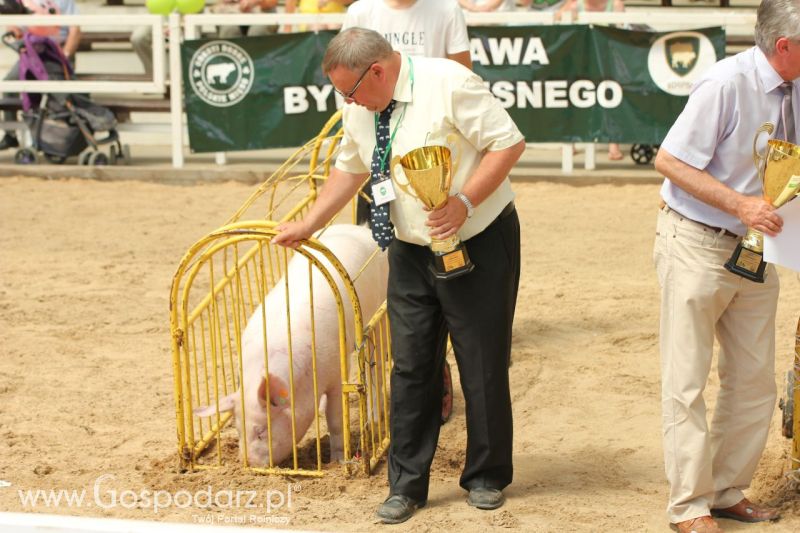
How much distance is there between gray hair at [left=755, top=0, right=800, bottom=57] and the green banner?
6.82 m

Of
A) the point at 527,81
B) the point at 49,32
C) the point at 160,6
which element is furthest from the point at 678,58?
the point at 49,32

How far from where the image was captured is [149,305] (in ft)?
24.5

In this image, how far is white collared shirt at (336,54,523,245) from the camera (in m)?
4.14

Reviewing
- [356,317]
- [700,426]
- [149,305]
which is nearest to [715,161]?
[700,426]

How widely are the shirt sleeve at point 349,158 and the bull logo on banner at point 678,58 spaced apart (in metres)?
6.57

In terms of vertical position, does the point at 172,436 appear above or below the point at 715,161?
below

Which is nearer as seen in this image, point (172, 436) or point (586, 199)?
point (172, 436)

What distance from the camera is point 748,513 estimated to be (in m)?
4.29

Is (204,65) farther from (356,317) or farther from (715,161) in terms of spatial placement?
(715,161)

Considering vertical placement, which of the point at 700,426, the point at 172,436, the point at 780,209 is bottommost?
the point at 172,436

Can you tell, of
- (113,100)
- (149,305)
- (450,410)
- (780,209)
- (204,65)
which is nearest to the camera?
(780,209)

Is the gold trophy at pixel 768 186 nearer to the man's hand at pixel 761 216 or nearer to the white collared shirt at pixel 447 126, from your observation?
the man's hand at pixel 761 216

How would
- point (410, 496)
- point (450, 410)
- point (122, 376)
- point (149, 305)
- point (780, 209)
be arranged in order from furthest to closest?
point (149, 305), point (122, 376), point (450, 410), point (410, 496), point (780, 209)

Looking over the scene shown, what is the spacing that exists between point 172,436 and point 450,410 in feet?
4.30
